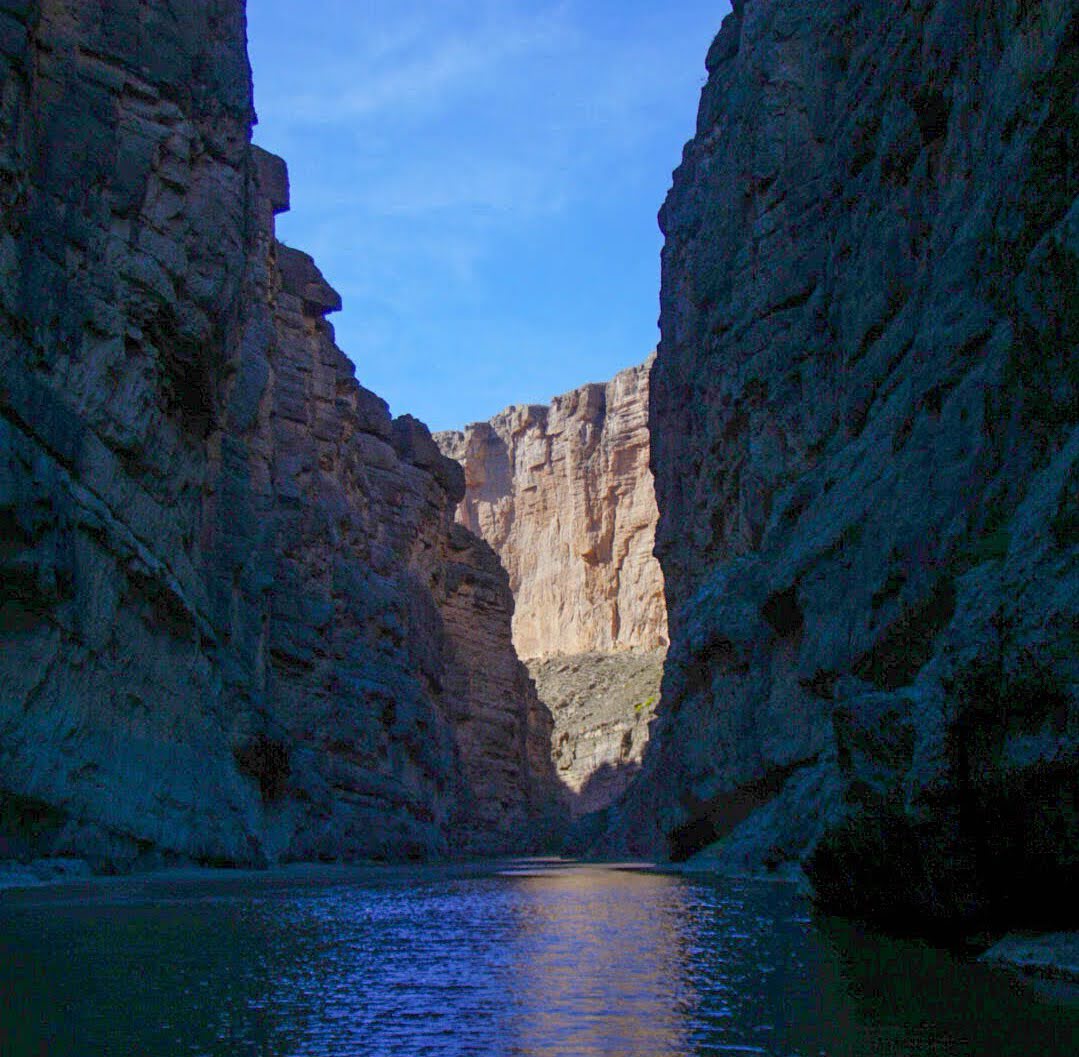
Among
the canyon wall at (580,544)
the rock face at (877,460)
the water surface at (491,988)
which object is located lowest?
the water surface at (491,988)

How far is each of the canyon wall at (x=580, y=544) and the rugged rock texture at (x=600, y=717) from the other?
0.49ft

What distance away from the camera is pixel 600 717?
101m

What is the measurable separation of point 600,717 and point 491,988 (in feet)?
303

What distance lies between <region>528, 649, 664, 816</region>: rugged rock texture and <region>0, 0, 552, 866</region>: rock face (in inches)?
1660

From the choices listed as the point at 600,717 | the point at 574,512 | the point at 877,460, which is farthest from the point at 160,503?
the point at 574,512

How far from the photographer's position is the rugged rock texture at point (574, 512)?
125 m

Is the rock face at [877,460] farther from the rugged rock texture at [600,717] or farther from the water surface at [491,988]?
the rugged rock texture at [600,717]

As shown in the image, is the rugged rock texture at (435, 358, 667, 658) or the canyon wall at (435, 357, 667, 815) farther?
the rugged rock texture at (435, 358, 667, 658)

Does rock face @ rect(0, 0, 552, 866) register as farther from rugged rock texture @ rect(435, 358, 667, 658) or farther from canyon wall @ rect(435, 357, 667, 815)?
rugged rock texture @ rect(435, 358, 667, 658)

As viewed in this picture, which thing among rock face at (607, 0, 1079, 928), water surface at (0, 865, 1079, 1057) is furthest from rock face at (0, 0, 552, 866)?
rock face at (607, 0, 1079, 928)

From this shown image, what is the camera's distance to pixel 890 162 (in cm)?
2936

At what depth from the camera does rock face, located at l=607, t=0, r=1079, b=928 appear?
10.4m

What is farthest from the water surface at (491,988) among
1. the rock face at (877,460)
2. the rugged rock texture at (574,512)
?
the rugged rock texture at (574,512)

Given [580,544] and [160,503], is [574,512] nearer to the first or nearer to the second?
[580,544]
